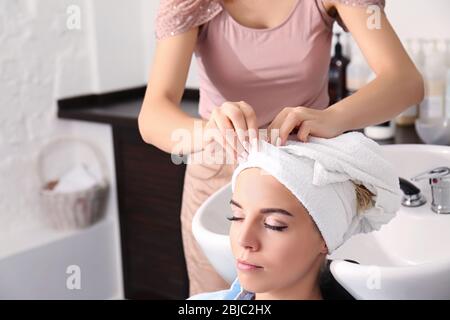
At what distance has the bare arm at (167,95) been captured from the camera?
108 cm

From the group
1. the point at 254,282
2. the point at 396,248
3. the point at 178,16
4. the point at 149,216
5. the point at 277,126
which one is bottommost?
the point at 149,216

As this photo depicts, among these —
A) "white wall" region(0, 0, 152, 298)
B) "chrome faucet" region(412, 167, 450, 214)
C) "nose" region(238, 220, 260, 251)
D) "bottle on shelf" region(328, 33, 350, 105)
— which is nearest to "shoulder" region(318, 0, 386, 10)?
"chrome faucet" region(412, 167, 450, 214)

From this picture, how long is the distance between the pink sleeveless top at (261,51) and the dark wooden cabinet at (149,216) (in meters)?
0.88

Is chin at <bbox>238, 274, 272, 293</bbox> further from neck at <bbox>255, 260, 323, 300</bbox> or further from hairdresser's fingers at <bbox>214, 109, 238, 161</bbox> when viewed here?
hairdresser's fingers at <bbox>214, 109, 238, 161</bbox>

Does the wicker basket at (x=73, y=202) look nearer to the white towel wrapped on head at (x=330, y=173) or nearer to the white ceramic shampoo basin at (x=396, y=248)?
the white ceramic shampoo basin at (x=396, y=248)

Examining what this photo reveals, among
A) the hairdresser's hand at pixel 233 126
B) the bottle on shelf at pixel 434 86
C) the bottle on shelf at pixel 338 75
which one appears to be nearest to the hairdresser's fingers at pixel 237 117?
the hairdresser's hand at pixel 233 126

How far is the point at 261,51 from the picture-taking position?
129 cm

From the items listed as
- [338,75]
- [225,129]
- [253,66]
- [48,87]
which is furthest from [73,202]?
[225,129]

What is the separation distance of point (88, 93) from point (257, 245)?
1793mm

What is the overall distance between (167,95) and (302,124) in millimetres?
367

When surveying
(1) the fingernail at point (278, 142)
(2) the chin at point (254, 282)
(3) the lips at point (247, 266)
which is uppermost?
(1) the fingernail at point (278, 142)

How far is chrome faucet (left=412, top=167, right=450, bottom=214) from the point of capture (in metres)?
1.30

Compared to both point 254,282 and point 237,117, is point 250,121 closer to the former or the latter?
point 237,117
